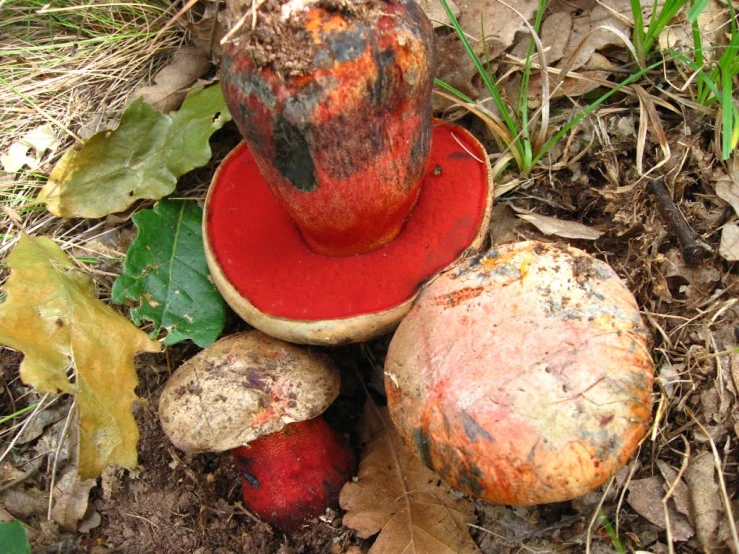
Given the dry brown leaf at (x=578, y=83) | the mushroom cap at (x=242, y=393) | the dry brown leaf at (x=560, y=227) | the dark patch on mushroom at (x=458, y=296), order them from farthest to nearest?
the dry brown leaf at (x=578, y=83) < the dry brown leaf at (x=560, y=227) < the mushroom cap at (x=242, y=393) < the dark patch on mushroom at (x=458, y=296)

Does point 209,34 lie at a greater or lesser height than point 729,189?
greater

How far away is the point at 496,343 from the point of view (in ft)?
4.41

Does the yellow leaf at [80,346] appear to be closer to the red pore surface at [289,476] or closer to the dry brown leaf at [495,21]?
the red pore surface at [289,476]

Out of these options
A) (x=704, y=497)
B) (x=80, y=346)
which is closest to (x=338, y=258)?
(x=80, y=346)

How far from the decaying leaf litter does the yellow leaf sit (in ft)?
0.51

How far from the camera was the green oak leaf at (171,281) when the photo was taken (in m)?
1.99

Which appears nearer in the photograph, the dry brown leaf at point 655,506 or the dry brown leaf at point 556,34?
the dry brown leaf at point 655,506

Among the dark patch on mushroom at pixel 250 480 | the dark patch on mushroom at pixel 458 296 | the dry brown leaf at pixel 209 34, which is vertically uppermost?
the dry brown leaf at pixel 209 34

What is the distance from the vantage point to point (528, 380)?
1.28 meters

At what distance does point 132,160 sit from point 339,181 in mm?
1153

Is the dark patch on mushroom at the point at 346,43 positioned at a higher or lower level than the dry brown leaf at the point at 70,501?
higher

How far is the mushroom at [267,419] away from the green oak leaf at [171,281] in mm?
188

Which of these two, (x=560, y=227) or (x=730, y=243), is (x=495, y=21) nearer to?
(x=560, y=227)

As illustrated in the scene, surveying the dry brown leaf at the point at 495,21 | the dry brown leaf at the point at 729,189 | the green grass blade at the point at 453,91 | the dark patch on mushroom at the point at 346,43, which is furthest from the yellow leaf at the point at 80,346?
the dry brown leaf at the point at 729,189
